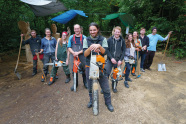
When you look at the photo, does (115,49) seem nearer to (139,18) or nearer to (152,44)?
(152,44)

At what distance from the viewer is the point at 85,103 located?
2.68m

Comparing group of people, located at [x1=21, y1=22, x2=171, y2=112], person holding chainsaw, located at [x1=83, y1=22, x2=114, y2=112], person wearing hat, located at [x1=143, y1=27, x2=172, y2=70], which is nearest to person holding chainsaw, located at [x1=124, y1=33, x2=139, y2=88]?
group of people, located at [x1=21, y1=22, x2=171, y2=112]

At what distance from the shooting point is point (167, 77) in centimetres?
411

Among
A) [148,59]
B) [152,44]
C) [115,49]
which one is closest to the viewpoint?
[115,49]

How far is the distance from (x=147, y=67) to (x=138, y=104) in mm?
2957

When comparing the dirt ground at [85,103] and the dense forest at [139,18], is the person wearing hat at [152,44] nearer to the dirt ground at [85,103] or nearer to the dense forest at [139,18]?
the dirt ground at [85,103]

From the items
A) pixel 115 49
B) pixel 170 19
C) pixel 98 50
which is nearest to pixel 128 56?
pixel 115 49

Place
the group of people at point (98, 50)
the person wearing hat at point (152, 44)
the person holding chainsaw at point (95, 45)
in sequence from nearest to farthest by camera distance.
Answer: the person holding chainsaw at point (95, 45), the group of people at point (98, 50), the person wearing hat at point (152, 44)

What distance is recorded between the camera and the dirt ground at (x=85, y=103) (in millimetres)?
2182

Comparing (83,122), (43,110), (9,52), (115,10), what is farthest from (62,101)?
(115,10)

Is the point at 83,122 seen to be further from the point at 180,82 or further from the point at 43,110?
the point at 180,82

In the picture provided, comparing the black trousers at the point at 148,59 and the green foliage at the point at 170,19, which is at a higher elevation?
the green foliage at the point at 170,19

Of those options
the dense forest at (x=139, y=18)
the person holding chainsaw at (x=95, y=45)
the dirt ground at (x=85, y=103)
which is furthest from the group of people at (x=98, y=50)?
the dense forest at (x=139, y=18)

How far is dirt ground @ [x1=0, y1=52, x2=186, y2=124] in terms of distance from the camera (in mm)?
2182
